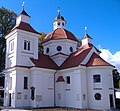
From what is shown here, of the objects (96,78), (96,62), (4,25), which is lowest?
(96,78)

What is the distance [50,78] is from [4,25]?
15982 mm

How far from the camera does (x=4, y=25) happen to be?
38594mm

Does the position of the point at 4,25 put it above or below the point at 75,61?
above

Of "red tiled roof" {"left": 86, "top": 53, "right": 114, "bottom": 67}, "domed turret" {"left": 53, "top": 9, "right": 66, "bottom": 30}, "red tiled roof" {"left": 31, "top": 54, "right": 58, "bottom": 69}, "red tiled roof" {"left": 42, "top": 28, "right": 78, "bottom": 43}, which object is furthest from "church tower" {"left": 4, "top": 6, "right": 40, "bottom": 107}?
"red tiled roof" {"left": 86, "top": 53, "right": 114, "bottom": 67}

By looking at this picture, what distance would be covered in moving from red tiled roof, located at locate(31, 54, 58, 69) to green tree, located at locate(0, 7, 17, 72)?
992cm

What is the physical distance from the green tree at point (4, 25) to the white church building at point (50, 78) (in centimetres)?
718

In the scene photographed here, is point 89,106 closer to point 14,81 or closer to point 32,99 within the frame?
point 32,99

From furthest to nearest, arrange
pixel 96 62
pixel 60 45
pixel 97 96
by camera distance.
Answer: pixel 60 45
pixel 96 62
pixel 97 96

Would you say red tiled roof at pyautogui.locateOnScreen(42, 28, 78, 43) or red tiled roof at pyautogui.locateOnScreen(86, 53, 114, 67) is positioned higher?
red tiled roof at pyautogui.locateOnScreen(42, 28, 78, 43)

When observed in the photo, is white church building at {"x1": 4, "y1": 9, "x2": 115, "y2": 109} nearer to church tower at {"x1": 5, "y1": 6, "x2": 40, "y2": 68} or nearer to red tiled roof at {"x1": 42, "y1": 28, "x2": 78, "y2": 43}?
church tower at {"x1": 5, "y1": 6, "x2": 40, "y2": 68}

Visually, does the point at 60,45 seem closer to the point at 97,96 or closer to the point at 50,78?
the point at 50,78

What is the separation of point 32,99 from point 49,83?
3727 millimetres

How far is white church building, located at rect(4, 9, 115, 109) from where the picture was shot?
86.4ft

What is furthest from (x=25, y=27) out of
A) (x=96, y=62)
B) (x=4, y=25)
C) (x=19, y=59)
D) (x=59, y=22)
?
(x=96, y=62)
